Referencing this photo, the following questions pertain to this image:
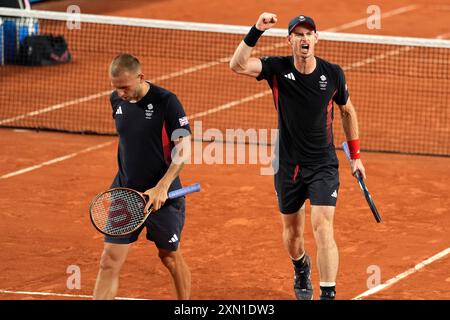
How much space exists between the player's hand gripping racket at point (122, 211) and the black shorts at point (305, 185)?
146 centimetres

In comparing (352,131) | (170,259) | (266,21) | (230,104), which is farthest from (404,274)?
(230,104)

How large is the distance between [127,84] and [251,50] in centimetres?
160

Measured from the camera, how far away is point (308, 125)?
1125cm

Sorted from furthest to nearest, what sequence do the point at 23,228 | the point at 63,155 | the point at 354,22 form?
the point at 354,22, the point at 63,155, the point at 23,228

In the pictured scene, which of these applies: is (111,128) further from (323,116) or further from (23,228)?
(323,116)

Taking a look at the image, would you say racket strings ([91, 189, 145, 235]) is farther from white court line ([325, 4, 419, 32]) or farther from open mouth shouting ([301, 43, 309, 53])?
white court line ([325, 4, 419, 32])

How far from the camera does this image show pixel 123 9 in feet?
100

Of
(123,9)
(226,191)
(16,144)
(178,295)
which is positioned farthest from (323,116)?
(123,9)

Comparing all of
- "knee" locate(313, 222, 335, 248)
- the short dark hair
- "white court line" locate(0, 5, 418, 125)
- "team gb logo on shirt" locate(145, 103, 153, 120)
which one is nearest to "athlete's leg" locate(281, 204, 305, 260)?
"knee" locate(313, 222, 335, 248)

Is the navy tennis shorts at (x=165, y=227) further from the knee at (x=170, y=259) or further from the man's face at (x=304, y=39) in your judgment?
the man's face at (x=304, y=39)

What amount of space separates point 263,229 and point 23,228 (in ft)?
10.2

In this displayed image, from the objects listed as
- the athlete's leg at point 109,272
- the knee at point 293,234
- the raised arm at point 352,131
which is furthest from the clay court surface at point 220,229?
the athlete's leg at point 109,272

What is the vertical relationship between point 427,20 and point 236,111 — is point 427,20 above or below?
above

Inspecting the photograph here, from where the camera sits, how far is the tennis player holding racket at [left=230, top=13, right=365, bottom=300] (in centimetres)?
1100
